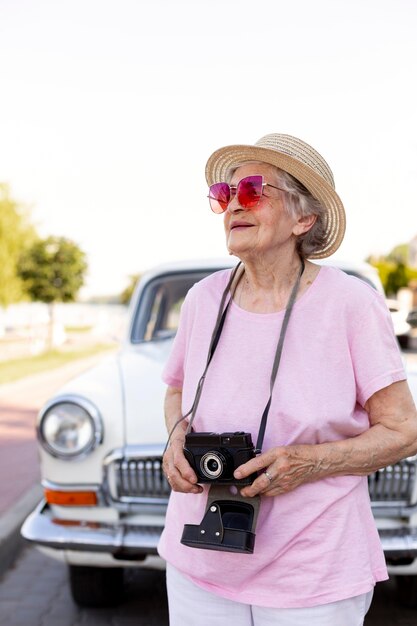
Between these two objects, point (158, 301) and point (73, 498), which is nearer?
point (73, 498)

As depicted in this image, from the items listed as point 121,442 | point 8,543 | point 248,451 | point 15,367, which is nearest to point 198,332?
point 248,451

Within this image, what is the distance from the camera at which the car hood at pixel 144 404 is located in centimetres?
319

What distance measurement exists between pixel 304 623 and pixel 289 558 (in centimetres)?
14

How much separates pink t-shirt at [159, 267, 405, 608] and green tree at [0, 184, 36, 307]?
33.7 meters

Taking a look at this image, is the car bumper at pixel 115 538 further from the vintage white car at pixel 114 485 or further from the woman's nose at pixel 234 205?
the woman's nose at pixel 234 205

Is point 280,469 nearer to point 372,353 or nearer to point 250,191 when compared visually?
point 372,353

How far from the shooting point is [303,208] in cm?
192

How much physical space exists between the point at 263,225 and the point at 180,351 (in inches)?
15.7

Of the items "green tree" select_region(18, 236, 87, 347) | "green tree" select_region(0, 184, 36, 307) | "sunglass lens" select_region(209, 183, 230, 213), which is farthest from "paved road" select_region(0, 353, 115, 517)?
"green tree" select_region(0, 184, 36, 307)

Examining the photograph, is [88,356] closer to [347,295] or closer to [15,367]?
[15,367]

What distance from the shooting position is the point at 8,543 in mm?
4582

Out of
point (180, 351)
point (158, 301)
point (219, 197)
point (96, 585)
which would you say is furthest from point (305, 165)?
point (158, 301)

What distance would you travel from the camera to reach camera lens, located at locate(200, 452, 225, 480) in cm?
166

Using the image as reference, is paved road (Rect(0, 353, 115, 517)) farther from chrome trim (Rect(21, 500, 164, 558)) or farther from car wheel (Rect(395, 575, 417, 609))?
car wheel (Rect(395, 575, 417, 609))
